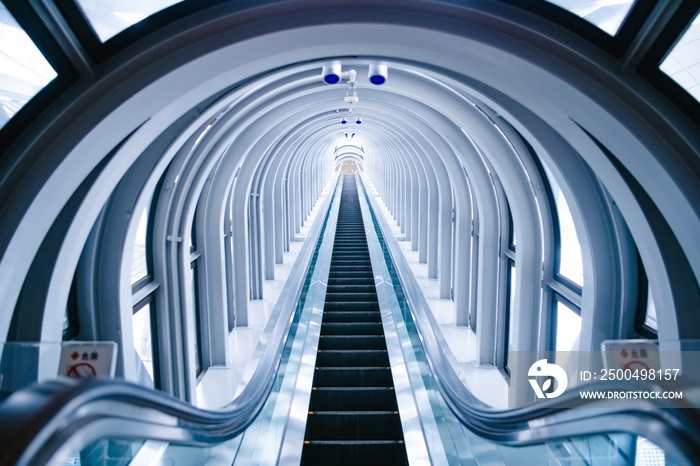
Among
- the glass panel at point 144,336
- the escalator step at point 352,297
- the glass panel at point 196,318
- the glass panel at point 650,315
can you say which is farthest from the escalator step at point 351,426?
the escalator step at point 352,297

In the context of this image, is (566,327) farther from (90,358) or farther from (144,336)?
(90,358)

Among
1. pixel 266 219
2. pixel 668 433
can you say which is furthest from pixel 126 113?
pixel 266 219

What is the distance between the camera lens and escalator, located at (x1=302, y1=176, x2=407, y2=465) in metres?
5.89

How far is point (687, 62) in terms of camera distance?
3.41 m

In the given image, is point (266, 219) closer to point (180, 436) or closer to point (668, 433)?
point (180, 436)

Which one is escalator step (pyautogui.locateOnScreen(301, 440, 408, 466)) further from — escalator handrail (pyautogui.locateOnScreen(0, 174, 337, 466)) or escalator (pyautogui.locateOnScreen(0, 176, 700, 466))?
escalator handrail (pyautogui.locateOnScreen(0, 174, 337, 466))

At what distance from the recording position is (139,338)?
7086 mm

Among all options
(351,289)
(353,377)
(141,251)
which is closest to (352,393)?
(353,377)

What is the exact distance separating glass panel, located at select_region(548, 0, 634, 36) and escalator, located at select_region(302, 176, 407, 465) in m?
4.54

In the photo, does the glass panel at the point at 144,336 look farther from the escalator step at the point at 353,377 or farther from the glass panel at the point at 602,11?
the glass panel at the point at 602,11

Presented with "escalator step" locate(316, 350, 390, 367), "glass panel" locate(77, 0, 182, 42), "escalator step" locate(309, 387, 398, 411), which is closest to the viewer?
"glass panel" locate(77, 0, 182, 42)

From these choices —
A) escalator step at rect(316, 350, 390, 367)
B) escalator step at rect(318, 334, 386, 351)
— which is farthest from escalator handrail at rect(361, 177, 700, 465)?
escalator step at rect(318, 334, 386, 351)

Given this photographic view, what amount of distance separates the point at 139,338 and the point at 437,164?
8295mm

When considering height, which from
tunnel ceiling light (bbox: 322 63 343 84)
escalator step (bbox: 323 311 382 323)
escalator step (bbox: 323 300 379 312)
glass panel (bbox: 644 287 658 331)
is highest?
tunnel ceiling light (bbox: 322 63 343 84)
